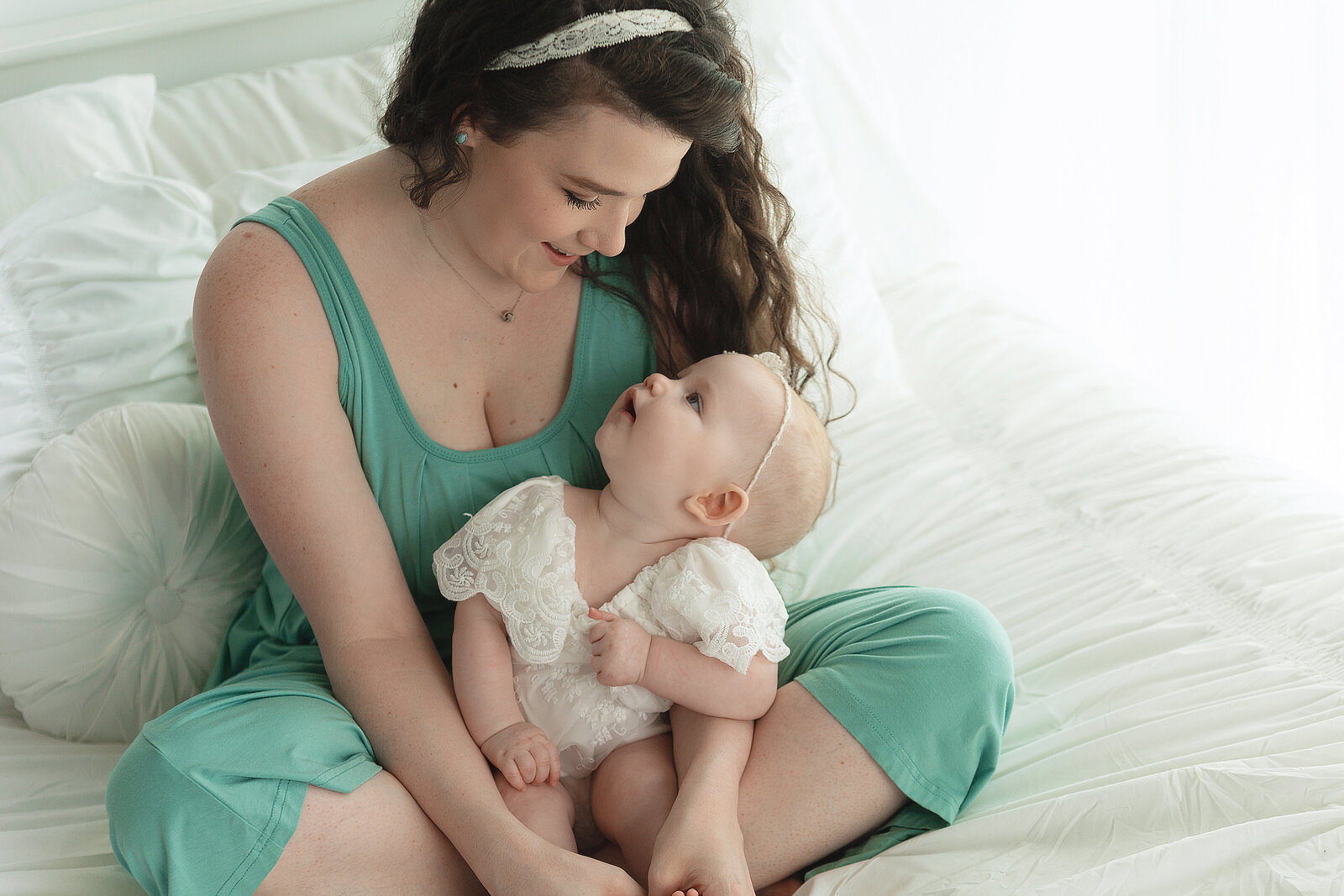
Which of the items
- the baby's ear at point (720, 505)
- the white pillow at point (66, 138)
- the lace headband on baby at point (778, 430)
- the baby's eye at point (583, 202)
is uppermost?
the white pillow at point (66, 138)

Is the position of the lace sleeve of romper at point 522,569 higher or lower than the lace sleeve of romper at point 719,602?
higher

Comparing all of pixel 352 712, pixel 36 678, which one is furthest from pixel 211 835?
pixel 36 678

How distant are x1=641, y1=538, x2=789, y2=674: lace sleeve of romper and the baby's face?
71mm

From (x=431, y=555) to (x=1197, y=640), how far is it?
91cm

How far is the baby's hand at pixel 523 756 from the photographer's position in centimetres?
106

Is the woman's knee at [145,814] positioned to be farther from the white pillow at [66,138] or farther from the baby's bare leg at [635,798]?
the white pillow at [66,138]

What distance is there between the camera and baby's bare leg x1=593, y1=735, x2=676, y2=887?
1072mm

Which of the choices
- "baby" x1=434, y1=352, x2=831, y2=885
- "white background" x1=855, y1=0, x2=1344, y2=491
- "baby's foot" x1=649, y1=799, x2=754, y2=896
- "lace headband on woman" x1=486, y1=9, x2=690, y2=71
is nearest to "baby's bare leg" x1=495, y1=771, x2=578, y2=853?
"baby" x1=434, y1=352, x2=831, y2=885

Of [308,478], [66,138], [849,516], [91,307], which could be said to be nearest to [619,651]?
[308,478]

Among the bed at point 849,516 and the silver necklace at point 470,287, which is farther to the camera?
the silver necklace at point 470,287

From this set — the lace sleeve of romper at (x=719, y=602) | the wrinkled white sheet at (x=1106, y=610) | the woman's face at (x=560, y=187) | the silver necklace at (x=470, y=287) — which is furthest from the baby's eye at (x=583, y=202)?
the wrinkled white sheet at (x=1106, y=610)

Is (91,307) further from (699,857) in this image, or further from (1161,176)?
(1161,176)

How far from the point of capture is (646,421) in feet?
3.87

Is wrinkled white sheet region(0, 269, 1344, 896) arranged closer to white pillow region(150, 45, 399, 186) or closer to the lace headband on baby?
the lace headband on baby
